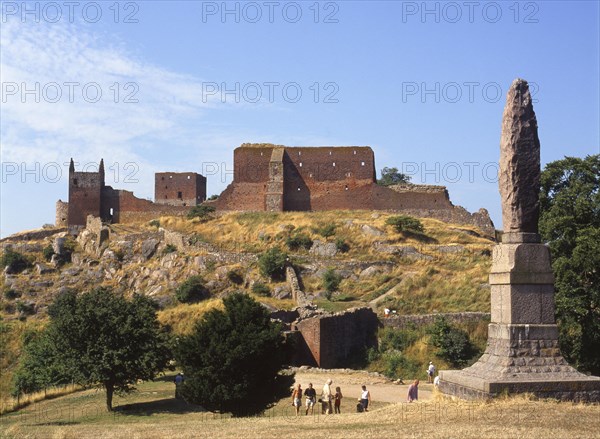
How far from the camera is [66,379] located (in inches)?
1158

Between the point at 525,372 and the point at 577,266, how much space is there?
11.5 meters

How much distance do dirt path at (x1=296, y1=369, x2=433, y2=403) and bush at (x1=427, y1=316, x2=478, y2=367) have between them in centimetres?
308

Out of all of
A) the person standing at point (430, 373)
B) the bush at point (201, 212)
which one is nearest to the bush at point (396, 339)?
the person standing at point (430, 373)

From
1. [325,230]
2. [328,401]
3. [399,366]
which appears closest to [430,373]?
[399,366]

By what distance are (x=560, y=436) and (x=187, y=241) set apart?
4326 centimetres

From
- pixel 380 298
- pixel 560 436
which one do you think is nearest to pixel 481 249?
pixel 380 298

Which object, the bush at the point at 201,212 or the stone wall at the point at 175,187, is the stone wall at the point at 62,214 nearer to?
the stone wall at the point at 175,187

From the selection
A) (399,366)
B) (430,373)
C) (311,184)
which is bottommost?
(399,366)

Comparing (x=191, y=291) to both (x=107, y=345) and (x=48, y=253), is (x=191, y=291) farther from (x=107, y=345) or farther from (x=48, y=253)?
(x=48, y=253)

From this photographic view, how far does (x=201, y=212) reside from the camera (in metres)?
59.3

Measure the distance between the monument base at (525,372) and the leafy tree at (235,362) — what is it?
6834 millimetres

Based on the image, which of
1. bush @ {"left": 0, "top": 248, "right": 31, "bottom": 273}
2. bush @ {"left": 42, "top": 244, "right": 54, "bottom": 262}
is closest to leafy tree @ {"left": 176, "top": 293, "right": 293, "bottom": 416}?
bush @ {"left": 0, "top": 248, "right": 31, "bottom": 273}

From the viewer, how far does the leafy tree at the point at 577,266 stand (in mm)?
24391

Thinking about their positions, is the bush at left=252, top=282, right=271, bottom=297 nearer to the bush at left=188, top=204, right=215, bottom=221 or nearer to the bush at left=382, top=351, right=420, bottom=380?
the bush at left=382, top=351, right=420, bottom=380
